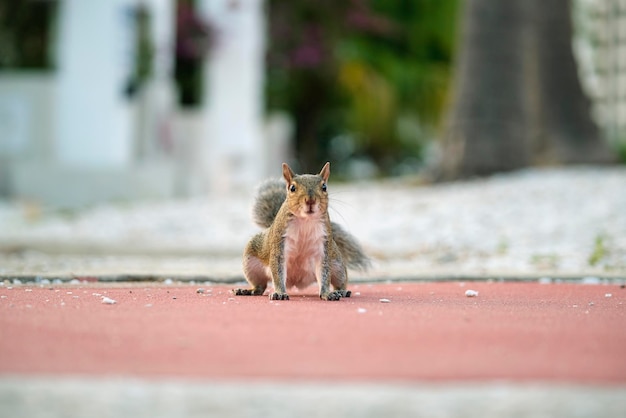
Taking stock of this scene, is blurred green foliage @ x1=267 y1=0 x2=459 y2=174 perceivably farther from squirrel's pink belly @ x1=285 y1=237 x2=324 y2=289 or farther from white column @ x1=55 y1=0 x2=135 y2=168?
squirrel's pink belly @ x1=285 y1=237 x2=324 y2=289

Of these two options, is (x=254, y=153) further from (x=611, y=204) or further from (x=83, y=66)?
(x=611, y=204)

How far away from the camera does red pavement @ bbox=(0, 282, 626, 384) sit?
15.2 feet

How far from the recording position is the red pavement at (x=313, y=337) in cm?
463

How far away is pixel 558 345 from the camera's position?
527 cm

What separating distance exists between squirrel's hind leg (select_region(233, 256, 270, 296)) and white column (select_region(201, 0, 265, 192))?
1378 cm

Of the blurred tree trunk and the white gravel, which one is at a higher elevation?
the blurred tree trunk

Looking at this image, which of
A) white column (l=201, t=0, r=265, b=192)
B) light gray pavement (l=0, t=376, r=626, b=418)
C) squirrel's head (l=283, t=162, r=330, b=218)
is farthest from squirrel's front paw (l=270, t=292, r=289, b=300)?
white column (l=201, t=0, r=265, b=192)

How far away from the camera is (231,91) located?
71.6 ft

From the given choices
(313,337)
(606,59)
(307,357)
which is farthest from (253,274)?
(606,59)

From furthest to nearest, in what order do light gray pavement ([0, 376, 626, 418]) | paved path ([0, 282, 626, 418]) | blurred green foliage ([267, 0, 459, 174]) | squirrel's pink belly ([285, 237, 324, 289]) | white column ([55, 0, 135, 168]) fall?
blurred green foliage ([267, 0, 459, 174]) → white column ([55, 0, 135, 168]) → squirrel's pink belly ([285, 237, 324, 289]) → paved path ([0, 282, 626, 418]) → light gray pavement ([0, 376, 626, 418])

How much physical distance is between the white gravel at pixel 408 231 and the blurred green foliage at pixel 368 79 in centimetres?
983

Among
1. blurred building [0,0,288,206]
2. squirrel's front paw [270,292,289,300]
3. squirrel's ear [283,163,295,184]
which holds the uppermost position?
blurred building [0,0,288,206]

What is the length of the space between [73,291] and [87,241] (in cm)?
568

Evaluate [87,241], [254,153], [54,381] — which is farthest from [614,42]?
[54,381]
